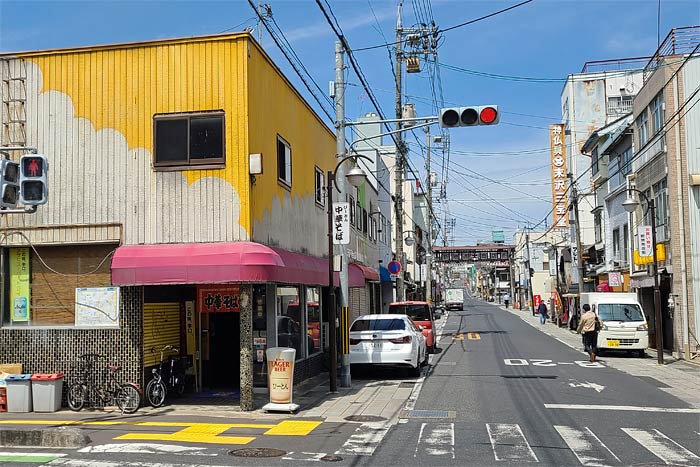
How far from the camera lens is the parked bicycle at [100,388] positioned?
12.6m

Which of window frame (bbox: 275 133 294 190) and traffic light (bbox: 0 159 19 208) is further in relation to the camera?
window frame (bbox: 275 133 294 190)

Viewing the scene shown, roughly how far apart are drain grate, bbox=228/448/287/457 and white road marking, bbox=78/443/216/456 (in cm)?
32

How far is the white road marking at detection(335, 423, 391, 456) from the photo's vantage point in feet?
30.1

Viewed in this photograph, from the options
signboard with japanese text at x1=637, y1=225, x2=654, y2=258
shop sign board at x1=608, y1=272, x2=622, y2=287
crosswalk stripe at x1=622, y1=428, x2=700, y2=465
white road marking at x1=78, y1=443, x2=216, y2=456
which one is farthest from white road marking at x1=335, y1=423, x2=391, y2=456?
shop sign board at x1=608, y1=272, x2=622, y2=287

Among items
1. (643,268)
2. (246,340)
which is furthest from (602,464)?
(643,268)

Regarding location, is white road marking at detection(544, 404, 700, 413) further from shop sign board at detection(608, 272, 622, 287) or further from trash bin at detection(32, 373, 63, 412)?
shop sign board at detection(608, 272, 622, 287)

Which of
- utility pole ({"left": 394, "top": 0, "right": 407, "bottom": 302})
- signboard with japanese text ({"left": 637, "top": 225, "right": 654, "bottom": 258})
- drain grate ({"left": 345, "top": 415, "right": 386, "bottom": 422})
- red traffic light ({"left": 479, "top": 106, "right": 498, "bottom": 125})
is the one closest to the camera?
drain grate ({"left": 345, "top": 415, "right": 386, "bottom": 422})

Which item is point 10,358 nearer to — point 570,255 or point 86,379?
point 86,379

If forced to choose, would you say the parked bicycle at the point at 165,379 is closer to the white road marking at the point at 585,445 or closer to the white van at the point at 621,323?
the white road marking at the point at 585,445

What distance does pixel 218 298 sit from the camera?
15.0 meters

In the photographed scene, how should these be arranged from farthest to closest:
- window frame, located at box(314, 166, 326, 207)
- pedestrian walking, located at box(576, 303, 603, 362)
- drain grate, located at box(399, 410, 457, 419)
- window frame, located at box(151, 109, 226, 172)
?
pedestrian walking, located at box(576, 303, 603, 362)
window frame, located at box(314, 166, 326, 207)
window frame, located at box(151, 109, 226, 172)
drain grate, located at box(399, 410, 457, 419)

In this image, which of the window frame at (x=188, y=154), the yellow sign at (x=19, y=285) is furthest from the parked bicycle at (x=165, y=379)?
the window frame at (x=188, y=154)

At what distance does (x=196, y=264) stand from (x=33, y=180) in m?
3.10

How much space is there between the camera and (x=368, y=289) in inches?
1209
